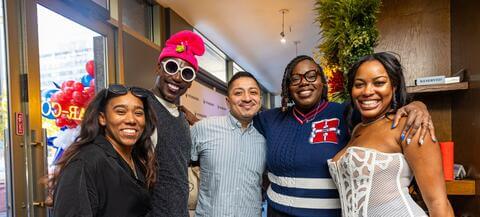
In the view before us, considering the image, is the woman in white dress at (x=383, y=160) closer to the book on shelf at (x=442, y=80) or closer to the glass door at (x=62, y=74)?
the book on shelf at (x=442, y=80)

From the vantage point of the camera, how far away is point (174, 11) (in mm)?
4168

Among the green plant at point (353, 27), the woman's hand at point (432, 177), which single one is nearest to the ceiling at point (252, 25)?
the green plant at point (353, 27)

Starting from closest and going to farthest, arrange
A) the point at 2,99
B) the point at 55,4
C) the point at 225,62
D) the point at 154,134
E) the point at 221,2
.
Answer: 1. the point at 154,134
2. the point at 2,99
3. the point at 55,4
4. the point at 221,2
5. the point at 225,62

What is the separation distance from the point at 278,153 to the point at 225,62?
524cm

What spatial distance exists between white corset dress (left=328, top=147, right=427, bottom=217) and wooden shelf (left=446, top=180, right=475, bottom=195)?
544mm

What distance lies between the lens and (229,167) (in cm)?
167

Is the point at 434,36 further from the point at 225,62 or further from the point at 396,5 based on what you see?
the point at 225,62

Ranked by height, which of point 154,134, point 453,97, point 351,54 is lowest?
point 154,134

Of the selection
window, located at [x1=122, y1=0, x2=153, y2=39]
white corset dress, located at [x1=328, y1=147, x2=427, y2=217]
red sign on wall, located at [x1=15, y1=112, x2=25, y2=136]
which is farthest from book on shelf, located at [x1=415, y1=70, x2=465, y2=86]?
window, located at [x1=122, y1=0, x2=153, y2=39]

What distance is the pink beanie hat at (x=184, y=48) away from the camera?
5.74 ft

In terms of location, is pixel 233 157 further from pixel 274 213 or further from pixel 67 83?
pixel 67 83

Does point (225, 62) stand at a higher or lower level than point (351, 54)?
higher

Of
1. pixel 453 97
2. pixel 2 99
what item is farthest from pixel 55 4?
pixel 453 97

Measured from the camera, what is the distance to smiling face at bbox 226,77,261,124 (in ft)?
5.66
